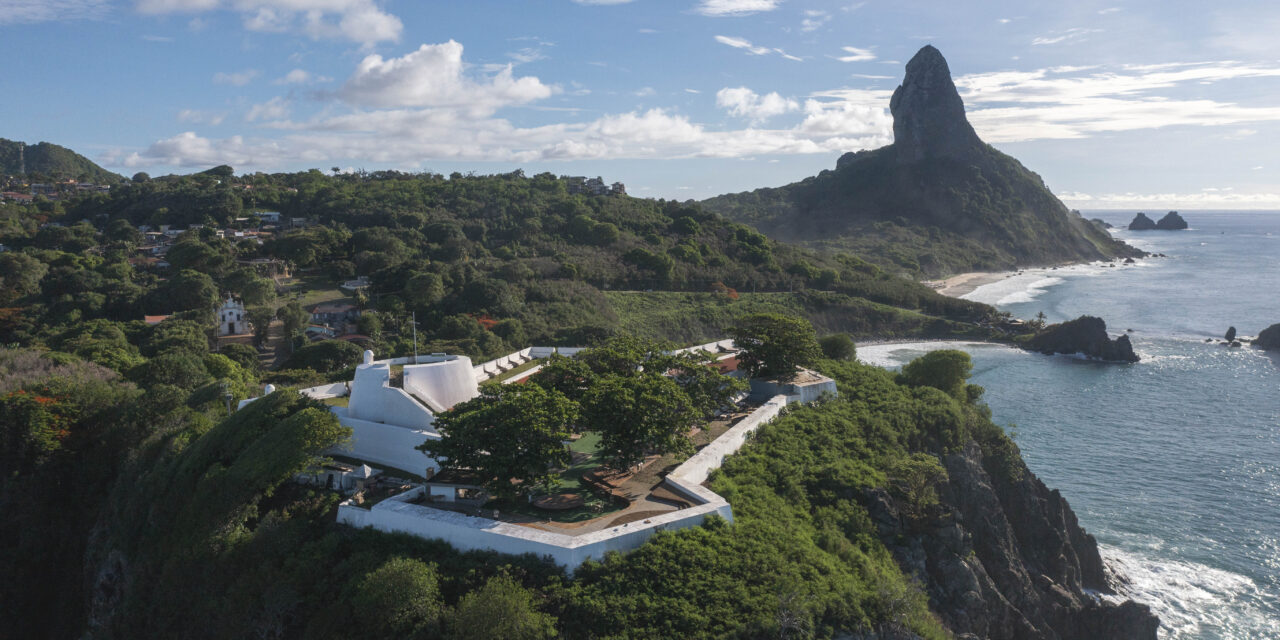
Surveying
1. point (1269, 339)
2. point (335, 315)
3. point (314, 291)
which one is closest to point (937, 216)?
point (1269, 339)

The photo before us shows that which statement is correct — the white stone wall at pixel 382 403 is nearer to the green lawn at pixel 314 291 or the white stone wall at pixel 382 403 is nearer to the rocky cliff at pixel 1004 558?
the rocky cliff at pixel 1004 558

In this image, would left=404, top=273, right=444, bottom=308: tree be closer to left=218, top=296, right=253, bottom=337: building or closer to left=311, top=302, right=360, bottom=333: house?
left=311, top=302, right=360, bottom=333: house

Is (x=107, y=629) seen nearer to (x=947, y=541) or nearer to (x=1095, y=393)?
(x=947, y=541)

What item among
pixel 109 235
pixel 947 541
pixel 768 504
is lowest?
pixel 947 541

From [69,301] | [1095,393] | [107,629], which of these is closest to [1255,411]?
[1095,393]

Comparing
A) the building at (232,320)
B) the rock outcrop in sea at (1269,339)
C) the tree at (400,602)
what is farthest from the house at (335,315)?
the rock outcrop in sea at (1269,339)

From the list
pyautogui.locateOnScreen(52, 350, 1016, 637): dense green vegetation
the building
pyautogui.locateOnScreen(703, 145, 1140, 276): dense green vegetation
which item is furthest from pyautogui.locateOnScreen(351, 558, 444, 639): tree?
pyautogui.locateOnScreen(703, 145, 1140, 276): dense green vegetation

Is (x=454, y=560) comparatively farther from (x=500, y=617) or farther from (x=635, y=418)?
(x=635, y=418)
